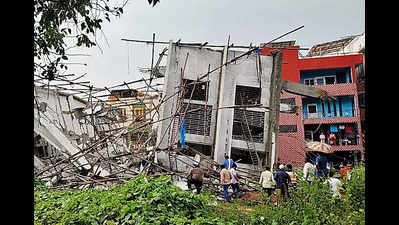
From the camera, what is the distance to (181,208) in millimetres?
7246

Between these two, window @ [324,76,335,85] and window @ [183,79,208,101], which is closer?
window @ [183,79,208,101]

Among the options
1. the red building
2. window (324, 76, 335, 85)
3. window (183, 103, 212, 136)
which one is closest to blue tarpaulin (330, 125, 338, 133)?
the red building

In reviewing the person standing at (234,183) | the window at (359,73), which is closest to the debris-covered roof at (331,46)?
the window at (359,73)

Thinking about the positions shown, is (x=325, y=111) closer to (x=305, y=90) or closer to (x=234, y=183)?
(x=305, y=90)

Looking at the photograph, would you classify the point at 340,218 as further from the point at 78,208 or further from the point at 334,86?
the point at 334,86

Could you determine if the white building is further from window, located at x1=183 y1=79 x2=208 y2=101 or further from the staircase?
the staircase

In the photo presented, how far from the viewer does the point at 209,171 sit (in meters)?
14.5

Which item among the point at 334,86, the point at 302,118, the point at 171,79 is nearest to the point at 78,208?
the point at 171,79

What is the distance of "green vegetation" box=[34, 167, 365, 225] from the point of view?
571cm

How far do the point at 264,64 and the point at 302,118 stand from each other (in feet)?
43.5

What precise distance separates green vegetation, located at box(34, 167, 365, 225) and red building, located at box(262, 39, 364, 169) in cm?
2085

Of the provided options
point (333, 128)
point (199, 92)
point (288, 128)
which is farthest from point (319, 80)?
point (199, 92)

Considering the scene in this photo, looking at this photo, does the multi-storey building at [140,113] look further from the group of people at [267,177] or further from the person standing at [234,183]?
the person standing at [234,183]
